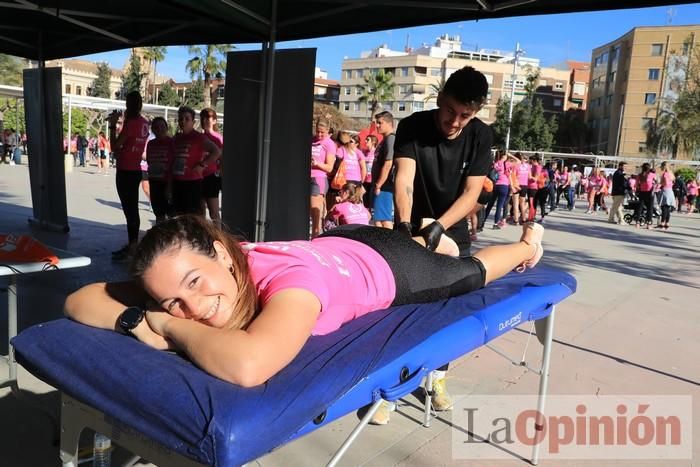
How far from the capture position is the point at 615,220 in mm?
15172

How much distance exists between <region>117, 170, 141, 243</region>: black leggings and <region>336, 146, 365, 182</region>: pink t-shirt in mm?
2568

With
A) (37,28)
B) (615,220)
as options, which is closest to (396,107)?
(615,220)

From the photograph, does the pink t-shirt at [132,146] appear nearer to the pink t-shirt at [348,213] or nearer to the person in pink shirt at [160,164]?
the person in pink shirt at [160,164]

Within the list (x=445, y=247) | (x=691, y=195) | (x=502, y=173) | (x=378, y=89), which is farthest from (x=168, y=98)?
(x=445, y=247)

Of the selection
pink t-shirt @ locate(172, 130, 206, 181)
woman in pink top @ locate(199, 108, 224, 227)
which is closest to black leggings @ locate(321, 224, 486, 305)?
pink t-shirt @ locate(172, 130, 206, 181)

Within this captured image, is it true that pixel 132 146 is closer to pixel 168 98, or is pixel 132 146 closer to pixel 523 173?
pixel 523 173

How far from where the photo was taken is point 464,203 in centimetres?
283

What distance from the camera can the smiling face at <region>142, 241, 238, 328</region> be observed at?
136cm

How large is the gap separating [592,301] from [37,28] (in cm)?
723

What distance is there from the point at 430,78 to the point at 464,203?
9099cm

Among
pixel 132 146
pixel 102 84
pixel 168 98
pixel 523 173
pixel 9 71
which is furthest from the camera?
pixel 102 84

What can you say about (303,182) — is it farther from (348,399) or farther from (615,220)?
(615,220)

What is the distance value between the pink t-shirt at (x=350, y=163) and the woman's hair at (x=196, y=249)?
588cm

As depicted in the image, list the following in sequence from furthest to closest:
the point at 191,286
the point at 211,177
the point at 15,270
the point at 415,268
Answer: the point at 211,177 → the point at 15,270 → the point at 415,268 → the point at 191,286
